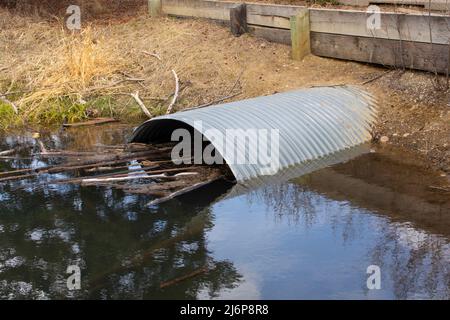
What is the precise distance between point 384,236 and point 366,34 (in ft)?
14.5

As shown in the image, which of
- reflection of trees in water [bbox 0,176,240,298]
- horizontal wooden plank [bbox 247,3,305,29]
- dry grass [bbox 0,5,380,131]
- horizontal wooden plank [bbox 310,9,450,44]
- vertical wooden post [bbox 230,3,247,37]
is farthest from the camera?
vertical wooden post [bbox 230,3,247,37]

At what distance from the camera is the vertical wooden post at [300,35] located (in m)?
10.6

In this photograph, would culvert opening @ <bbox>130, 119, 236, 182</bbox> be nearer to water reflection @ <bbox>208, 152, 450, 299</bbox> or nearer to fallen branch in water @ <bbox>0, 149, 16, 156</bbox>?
water reflection @ <bbox>208, 152, 450, 299</bbox>

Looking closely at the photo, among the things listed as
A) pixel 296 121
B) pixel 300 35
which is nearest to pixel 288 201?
pixel 296 121

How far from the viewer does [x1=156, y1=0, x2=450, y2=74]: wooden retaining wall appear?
889cm

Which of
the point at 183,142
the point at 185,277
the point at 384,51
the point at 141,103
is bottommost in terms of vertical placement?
the point at 185,277

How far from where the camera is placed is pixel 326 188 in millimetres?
7551

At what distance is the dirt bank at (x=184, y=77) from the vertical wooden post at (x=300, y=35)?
0.16 meters

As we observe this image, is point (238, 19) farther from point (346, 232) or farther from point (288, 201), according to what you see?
point (346, 232)

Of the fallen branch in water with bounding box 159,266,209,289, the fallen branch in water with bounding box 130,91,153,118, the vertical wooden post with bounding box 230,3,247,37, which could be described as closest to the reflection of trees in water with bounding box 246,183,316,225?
the fallen branch in water with bounding box 159,266,209,289

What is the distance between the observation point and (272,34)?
11.6m

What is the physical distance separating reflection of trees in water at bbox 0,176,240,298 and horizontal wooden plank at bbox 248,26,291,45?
4.66 m

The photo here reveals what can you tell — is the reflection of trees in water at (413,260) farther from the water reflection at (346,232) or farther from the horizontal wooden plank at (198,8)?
the horizontal wooden plank at (198,8)

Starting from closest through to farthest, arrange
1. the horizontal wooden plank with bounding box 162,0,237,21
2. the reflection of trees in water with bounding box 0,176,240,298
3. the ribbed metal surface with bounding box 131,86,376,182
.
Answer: the reflection of trees in water with bounding box 0,176,240,298 → the ribbed metal surface with bounding box 131,86,376,182 → the horizontal wooden plank with bounding box 162,0,237,21
